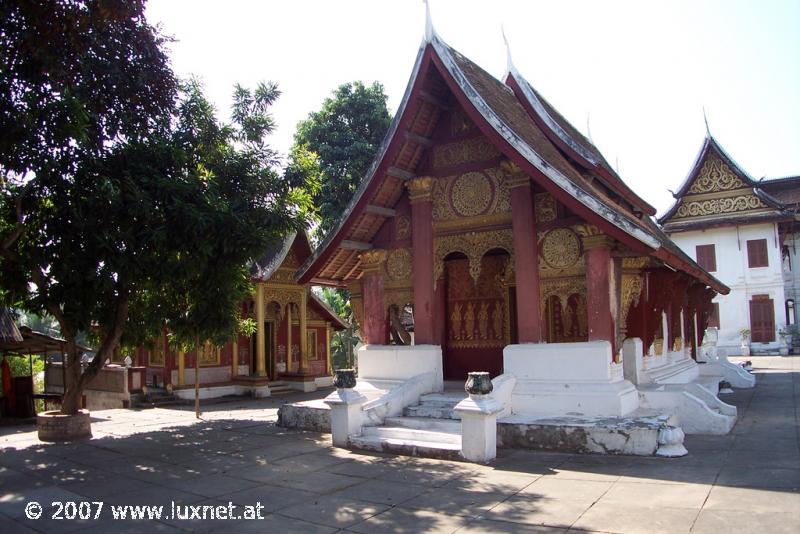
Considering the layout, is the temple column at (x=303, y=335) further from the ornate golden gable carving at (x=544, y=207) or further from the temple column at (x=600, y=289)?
the temple column at (x=600, y=289)

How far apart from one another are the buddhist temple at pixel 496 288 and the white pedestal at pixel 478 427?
2cm

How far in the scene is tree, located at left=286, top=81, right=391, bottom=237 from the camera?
891 inches

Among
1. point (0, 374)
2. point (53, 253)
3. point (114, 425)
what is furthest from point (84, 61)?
point (0, 374)

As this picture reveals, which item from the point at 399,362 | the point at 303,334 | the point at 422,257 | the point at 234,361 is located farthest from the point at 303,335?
the point at 422,257

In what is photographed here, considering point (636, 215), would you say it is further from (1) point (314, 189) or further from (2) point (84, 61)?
(2) point (84, 61)

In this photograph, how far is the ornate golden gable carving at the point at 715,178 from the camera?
3256 cm

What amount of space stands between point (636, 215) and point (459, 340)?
4769mm

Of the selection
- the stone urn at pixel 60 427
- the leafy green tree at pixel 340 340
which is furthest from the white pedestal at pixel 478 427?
the leafy green tree at pixel 340 340

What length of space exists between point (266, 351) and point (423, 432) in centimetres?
1301

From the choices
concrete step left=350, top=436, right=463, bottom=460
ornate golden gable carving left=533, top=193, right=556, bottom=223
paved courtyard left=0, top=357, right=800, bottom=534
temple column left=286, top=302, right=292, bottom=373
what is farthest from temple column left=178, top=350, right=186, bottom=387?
ornate golden gable carving left=533, top=193, right=556, bottom=223

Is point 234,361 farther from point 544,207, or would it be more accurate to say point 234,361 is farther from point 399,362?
point 544,207

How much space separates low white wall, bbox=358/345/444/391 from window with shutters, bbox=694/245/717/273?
94.3ft

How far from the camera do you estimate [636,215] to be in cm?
1255

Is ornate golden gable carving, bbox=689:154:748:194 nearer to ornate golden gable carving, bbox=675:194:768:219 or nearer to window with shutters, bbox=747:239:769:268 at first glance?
ornate golden gable carving, bbox=675:194:768:219
